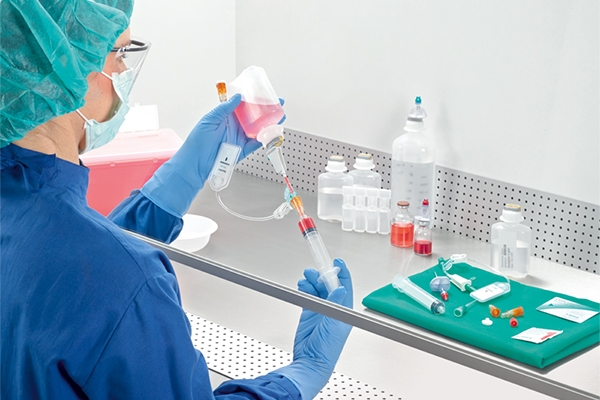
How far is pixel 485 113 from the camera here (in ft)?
6.73

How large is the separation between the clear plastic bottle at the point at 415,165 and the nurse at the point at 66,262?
3.80ft

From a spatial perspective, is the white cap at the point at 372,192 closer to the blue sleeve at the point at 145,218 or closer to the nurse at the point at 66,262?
the blue sleeve at the point at 145,218

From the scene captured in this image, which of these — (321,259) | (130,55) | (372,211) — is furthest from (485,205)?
(130,55)

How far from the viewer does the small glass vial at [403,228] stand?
6.72ft

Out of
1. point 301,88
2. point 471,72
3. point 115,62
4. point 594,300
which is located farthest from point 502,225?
point 115,62

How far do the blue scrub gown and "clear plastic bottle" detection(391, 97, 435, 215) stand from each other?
1181 mm

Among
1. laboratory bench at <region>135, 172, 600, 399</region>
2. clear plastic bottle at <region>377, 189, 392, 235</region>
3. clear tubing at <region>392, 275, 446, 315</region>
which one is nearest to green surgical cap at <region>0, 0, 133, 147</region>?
laboratory bench at <region>135, 172, 600, 399</region>

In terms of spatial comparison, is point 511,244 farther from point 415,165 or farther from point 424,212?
point 415,165

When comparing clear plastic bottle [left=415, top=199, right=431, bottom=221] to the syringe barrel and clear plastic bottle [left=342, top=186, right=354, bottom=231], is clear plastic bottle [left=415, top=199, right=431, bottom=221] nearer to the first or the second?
clear plastic bottle [left=342, top=186, right=354, bottom=231]

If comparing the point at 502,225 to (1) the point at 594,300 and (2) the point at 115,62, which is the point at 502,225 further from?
(2) the point at 115,62

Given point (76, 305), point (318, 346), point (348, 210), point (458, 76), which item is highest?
point (458, 76)

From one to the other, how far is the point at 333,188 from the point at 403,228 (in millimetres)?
307

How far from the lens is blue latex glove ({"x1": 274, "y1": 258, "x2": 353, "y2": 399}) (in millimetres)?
1286

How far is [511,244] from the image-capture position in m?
1.89
